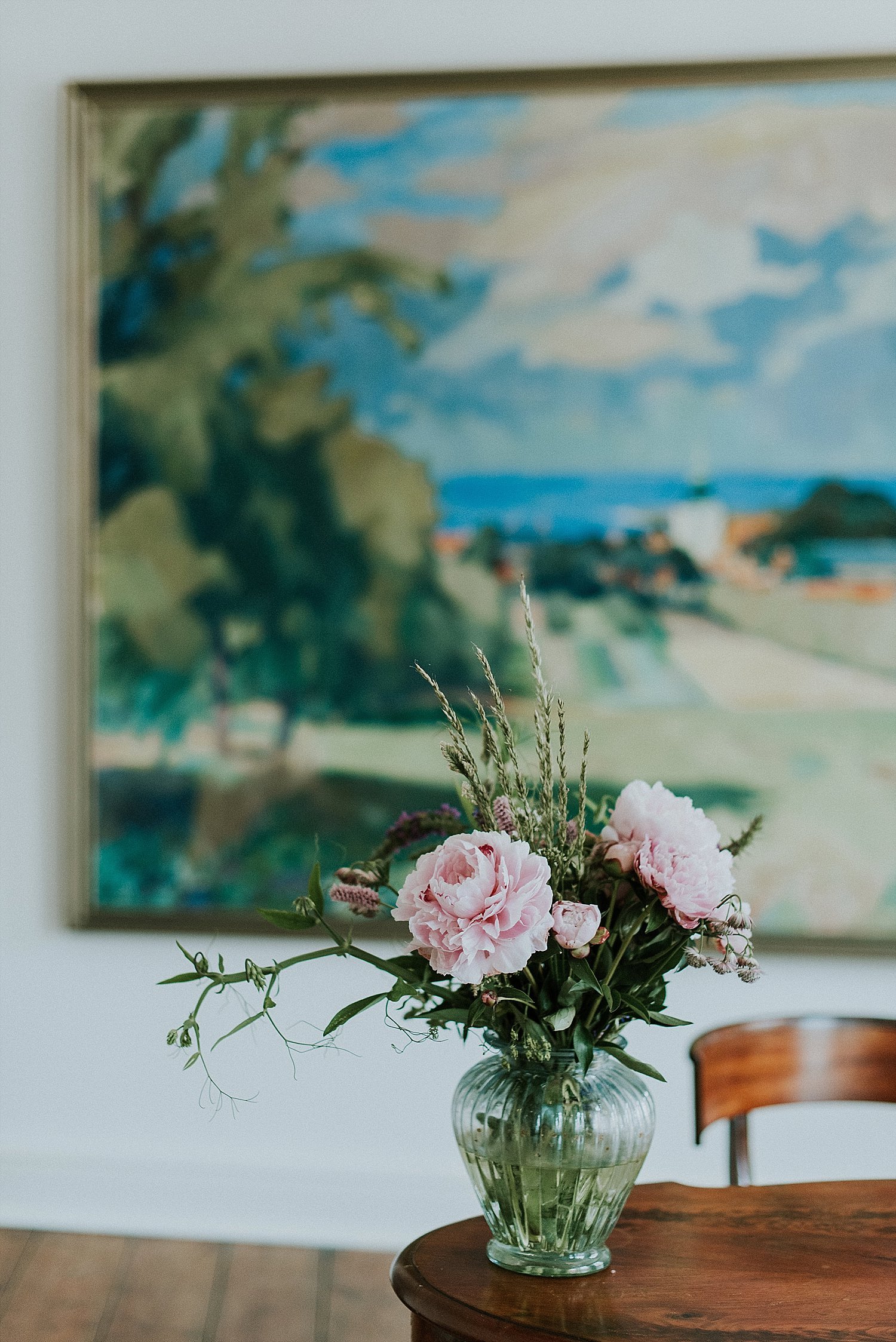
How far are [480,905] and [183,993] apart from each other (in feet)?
5.91

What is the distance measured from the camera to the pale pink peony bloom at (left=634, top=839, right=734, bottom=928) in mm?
1089

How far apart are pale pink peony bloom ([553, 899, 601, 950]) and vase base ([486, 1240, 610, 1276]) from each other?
1.09ft

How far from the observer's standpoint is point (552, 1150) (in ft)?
3.66

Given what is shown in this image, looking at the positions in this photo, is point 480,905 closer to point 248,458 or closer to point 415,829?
point 415,829

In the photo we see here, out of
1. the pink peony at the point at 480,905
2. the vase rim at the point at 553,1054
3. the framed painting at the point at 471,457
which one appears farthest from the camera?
the framed painting at the point at 471,457

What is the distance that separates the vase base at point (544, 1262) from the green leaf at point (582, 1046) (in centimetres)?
20

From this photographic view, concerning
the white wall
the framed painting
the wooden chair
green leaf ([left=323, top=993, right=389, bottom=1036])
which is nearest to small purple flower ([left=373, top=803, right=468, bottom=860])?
green leaf ([left=323, top=993, right=389, bottom=1036])

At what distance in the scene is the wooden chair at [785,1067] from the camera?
1664mm

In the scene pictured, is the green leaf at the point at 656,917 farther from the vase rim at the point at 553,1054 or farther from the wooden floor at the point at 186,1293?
the wooden floor at the point at 186,1293

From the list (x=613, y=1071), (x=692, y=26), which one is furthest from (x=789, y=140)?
(x=613, y=1071)

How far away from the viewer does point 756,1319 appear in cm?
112

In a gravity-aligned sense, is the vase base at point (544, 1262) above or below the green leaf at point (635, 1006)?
below

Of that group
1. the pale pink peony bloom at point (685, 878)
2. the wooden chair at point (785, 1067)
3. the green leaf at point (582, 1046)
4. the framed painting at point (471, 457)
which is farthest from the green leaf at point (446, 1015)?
the framed painting at point (471, 457)

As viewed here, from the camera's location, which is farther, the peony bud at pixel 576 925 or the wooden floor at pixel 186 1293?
the wooden floor at pixel 186 1293
